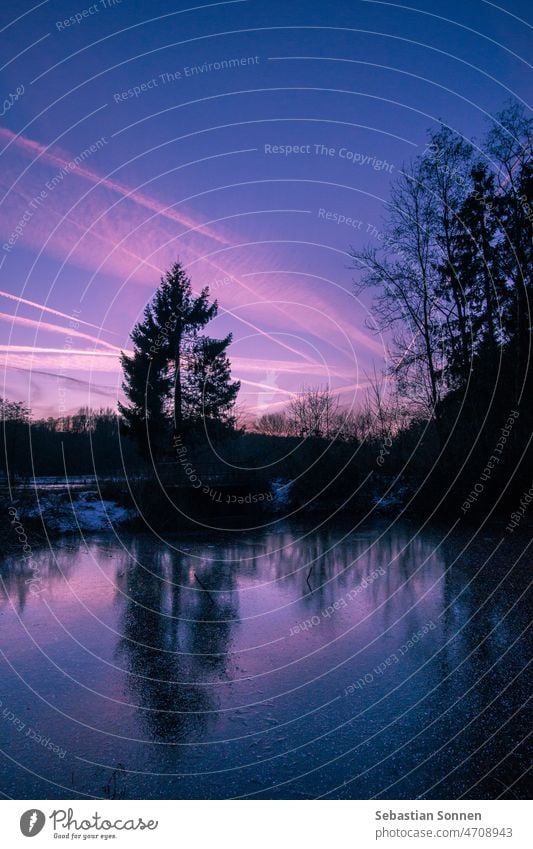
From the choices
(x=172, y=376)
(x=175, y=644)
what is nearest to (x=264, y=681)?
(x=175, y=644)

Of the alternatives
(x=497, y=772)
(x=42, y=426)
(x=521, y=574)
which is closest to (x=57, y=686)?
(x=497, y=772)

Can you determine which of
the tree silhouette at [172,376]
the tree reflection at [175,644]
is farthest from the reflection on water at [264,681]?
the tree silhouette at [172,376]

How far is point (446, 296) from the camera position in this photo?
25281 millimetres

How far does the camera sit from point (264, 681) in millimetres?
7125

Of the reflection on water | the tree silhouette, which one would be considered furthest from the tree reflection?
the tree silhouette

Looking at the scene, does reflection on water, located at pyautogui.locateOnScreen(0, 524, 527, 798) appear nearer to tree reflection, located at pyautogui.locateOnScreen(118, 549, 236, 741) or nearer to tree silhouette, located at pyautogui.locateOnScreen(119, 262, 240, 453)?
tree reflection, located at pyautogui.locateOnScreen(118, 549, 236, 741)

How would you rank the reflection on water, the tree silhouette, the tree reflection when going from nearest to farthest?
the reflection on water → the tree reflection → the tree silhouette

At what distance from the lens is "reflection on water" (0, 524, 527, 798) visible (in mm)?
4945

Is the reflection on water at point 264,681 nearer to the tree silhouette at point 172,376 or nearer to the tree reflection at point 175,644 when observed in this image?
the tree reflection at point 175,644

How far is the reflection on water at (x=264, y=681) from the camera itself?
16.2 ft

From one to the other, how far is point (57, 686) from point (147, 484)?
16.1 metres

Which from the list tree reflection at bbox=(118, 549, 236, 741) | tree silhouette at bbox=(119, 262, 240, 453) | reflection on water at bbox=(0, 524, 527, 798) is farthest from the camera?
tree silhouette at bbox=(119, 262, 240, 453)

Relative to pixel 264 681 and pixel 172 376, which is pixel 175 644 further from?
pixel 172 376

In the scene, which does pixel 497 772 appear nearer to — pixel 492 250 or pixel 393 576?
pixel 393 576
